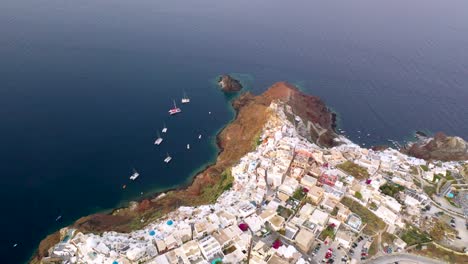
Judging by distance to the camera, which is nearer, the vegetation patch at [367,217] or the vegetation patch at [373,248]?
the vegetation patch at [373,248]

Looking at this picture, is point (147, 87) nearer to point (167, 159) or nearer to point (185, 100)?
point (185, 100)

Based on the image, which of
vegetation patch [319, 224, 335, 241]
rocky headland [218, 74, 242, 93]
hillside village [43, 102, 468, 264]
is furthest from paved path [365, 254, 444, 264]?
rocky headland [218, 74, 242, 93]

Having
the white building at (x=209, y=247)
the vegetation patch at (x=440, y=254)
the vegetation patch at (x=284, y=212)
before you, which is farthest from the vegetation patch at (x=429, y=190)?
the white building at (x=209, y=247)

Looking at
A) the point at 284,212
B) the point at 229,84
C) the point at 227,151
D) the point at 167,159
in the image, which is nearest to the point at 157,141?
the point at 167,159

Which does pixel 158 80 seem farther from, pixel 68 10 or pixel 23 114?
pixel 68 10

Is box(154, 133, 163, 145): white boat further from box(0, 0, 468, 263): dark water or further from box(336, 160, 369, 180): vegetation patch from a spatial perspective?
box(336, 160, 369, 180): vegetation patch

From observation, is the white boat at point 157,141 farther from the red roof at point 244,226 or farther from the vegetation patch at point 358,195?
the vegetation patch at point 358,195
